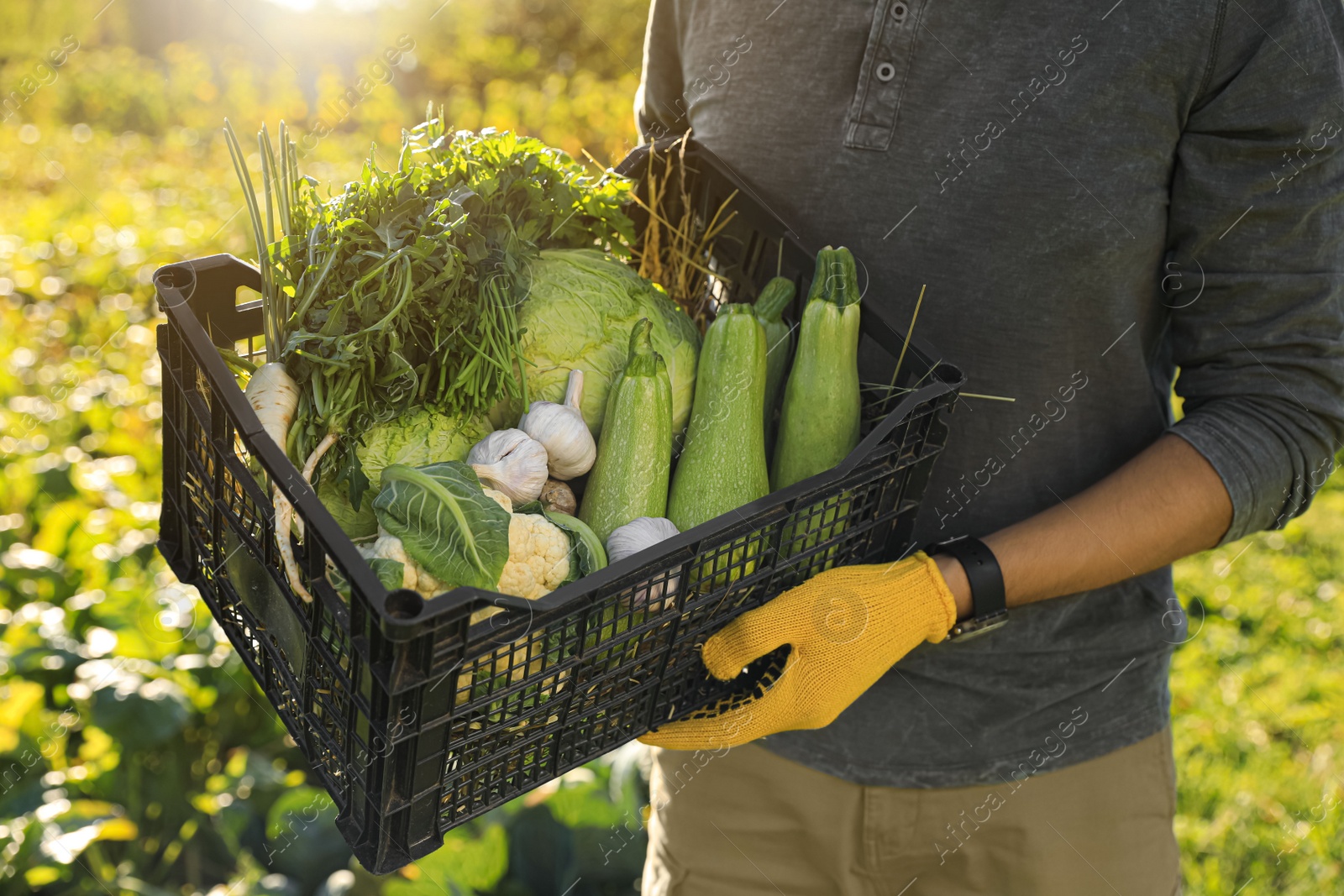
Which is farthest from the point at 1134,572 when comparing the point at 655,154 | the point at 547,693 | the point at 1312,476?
the point at 655,154

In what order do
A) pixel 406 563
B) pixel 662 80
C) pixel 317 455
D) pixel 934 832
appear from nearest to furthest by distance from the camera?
1. pixel 406 563
2. pixel 317 455
3. pixel 934 832
4. pixel 662 80

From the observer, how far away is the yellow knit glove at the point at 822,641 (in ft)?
4.42

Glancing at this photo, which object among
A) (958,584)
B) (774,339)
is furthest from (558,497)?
(958,584)

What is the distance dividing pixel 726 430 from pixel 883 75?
2.17ft

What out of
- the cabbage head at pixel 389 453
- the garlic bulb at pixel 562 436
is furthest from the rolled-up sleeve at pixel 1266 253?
the cabbage head at pixel 389 453

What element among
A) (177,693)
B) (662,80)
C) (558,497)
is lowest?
(177,693)

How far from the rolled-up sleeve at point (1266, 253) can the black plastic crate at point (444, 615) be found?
477mm

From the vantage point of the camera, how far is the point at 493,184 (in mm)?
1479

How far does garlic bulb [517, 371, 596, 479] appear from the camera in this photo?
1.42 m

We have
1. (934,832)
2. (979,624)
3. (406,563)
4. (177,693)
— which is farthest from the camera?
(177,693)

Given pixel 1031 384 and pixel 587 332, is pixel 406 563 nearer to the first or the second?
pixel 587 332

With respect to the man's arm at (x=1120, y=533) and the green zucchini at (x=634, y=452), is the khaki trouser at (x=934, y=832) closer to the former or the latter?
the man's arm at (x=1120, y=533)

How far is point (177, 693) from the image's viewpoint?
2.86 meters

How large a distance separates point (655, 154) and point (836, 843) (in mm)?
1292
